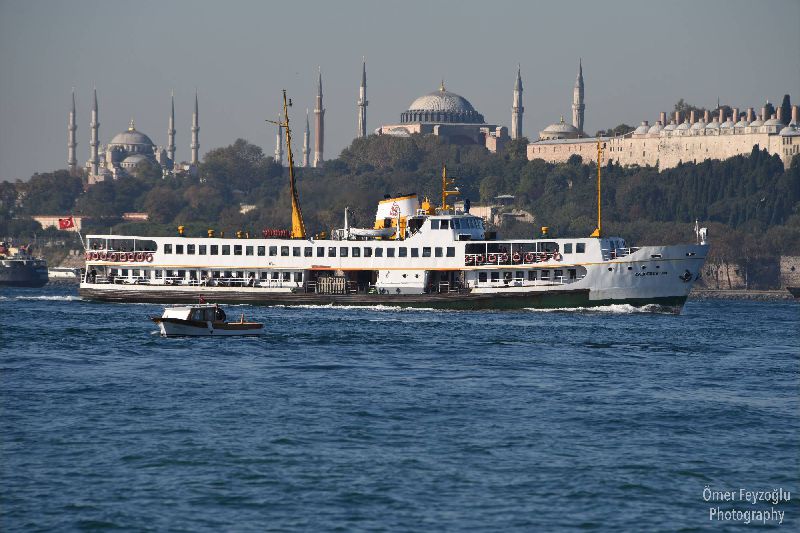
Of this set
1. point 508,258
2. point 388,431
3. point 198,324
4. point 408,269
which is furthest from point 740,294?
point 388,431

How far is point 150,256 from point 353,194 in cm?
4541

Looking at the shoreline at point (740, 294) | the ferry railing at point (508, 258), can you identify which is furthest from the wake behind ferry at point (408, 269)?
the shoreline at point (740, 294)

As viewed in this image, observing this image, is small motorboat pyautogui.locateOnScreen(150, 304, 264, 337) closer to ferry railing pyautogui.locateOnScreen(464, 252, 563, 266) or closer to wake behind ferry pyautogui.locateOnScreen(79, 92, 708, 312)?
wake behind ferry pyautogui.locateOnScreen(79, 92, 708, 312)

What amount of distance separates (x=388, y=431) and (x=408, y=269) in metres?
39.4

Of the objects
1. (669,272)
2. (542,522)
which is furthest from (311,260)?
(542,522)

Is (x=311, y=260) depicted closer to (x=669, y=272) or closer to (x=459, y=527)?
(x=669, y=272)

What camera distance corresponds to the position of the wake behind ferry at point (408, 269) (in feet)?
239

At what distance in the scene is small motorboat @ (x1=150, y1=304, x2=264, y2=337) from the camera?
185ft

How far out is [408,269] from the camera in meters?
75.6

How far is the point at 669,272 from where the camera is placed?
72.9 meters

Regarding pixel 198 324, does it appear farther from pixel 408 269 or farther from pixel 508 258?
pixel 508 258

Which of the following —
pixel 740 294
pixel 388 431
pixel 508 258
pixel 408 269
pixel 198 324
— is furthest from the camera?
pixel 740 294

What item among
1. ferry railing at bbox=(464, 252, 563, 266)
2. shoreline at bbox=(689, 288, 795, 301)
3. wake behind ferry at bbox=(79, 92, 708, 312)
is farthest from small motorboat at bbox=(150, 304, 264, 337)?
shoreline at bbox=(689, 288, 795, 301)

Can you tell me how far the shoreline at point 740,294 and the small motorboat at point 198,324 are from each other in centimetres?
8742
